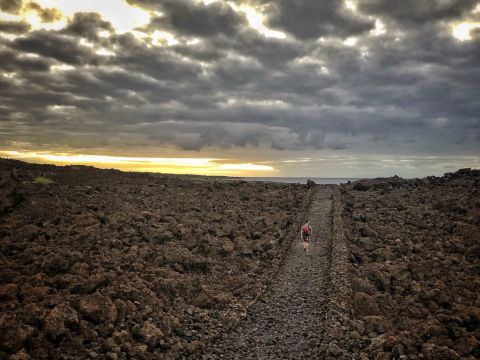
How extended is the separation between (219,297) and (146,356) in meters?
6.90

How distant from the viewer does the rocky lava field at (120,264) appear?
13141 mm

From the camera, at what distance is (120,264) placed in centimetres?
2000

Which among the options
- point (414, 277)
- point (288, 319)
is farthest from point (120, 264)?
point (414, 277)

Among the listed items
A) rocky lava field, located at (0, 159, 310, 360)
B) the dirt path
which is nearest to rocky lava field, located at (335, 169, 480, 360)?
the dirt path

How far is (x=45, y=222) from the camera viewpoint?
23.5 m

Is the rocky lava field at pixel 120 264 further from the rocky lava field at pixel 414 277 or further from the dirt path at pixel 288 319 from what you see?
the rocky lava field at pixel 414 277

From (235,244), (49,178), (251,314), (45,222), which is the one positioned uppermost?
(49,178)

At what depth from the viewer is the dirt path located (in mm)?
15172

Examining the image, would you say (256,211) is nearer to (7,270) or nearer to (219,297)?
(219,297)

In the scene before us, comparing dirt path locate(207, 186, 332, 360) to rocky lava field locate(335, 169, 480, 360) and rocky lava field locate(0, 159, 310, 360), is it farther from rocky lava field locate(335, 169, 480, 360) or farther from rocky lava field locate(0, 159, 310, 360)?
rocky lava field locate(335, 169, 480, 360)

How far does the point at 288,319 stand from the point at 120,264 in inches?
Answer: 401

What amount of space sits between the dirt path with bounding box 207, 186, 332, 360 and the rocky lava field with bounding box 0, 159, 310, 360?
92cm

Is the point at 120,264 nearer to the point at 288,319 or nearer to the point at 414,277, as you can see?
the point at 288,319

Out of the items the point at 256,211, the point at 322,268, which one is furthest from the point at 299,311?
the point at 256,211
